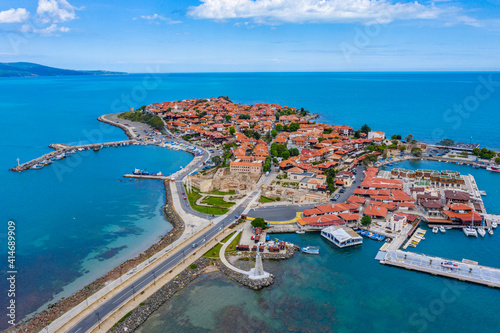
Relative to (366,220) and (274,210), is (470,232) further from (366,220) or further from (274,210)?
(274,210)

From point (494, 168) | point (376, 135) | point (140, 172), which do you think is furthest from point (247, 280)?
point (376, 135)

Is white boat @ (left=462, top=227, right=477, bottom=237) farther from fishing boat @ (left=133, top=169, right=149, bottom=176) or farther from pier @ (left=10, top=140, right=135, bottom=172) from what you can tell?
pier @ (left=10, top=140, right=135, bottom=172)

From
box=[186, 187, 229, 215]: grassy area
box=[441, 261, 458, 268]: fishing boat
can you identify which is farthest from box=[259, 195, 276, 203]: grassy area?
box=[441, 261, 458, 268]: fishing boat

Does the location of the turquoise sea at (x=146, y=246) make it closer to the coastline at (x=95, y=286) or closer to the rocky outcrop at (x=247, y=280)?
the rocky outcrop at (x=247, y=280)

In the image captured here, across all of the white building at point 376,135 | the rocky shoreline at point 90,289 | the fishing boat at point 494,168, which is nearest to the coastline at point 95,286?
the rocky shoreline at point 90,289

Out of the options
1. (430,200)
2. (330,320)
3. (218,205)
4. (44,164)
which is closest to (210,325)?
(330,320)

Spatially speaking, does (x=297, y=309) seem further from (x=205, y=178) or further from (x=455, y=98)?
(x=455, y=98)

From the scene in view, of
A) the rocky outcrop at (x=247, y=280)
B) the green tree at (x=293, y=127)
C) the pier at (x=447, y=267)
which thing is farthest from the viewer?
the green tree at (x=293, y=127)
